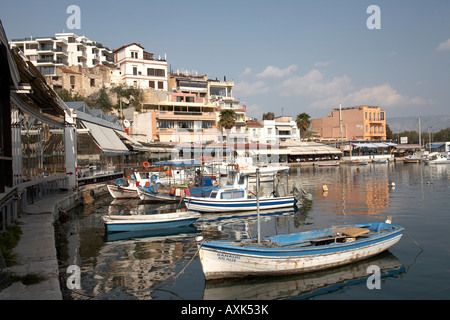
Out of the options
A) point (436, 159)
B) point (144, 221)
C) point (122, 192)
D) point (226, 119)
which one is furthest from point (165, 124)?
point (436, 159)

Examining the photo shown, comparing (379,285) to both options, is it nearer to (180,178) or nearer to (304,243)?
(304,243)

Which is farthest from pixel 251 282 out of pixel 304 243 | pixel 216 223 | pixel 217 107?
pixel 217 107

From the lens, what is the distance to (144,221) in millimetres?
19656

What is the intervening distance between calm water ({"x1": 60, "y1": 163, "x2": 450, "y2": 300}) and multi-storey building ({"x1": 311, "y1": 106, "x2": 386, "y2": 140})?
74900 millimetres

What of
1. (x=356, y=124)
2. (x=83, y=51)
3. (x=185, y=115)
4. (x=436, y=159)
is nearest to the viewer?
(x=185, y=115)

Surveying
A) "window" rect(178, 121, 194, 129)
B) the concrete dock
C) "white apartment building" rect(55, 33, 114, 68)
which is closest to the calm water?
the concrete dock

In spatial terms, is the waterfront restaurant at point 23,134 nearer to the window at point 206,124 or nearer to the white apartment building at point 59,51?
the window at point 206,124

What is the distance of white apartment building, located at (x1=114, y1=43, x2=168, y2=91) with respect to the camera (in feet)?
247

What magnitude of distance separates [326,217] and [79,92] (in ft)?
213

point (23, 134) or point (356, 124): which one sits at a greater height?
point (356, 124)

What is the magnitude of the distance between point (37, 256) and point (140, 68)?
70750mm

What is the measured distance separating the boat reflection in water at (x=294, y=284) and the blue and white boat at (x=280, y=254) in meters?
0.23

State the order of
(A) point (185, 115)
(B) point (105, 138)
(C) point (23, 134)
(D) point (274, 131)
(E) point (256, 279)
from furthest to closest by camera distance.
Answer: (D) point (274, 131) → (A) point (185, 115) → (B) point (105, 138) → (C) point (23, 134) → (E) point (256, 279)

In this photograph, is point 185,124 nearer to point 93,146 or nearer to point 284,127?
point 284,127
